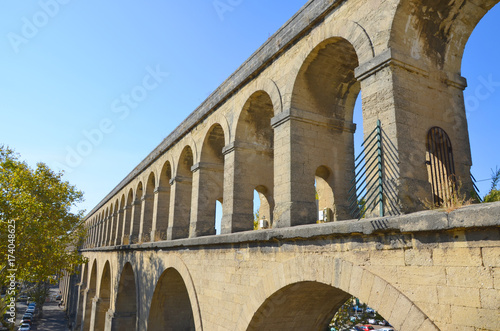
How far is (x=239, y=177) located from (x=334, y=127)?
2.61 m

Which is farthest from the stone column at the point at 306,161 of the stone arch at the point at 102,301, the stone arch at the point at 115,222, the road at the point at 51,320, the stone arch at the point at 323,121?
the road at the point at 51,320

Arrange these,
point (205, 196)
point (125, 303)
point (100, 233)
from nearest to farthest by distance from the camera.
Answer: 1. point (205, 196)
2. point (125, 303)
3. point (100, 233)

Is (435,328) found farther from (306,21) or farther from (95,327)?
(95,327)

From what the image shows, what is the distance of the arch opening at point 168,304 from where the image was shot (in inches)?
479

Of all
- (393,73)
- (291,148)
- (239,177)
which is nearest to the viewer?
(393,73)

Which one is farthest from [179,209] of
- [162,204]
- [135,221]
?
[135,221]

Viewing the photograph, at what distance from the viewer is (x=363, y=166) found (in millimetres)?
5062

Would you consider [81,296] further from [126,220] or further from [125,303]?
[125,303]

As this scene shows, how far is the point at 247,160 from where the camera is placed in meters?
8.98

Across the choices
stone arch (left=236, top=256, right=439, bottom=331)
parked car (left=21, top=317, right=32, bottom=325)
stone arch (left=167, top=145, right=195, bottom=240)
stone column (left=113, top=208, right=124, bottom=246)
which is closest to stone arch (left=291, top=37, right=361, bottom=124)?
stone arch (left=236, top=256, right=439, bottom=331)

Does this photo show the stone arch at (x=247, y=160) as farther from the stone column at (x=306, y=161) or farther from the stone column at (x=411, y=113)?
the stone column at (x=411, y=113)

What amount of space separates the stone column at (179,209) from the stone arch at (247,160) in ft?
13.3

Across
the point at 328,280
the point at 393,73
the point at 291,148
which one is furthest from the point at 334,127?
the point at 328,280

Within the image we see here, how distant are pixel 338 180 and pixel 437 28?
3.25 meters
